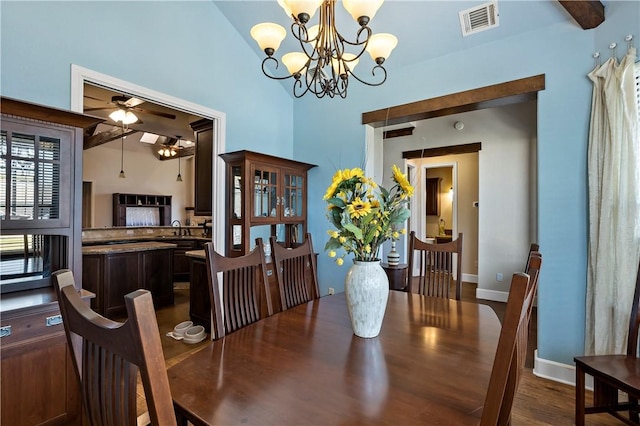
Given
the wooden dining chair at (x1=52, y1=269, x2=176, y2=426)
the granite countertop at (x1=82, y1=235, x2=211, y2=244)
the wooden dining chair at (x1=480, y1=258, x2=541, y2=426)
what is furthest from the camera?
the granite countertop at (x1=82, y1=235, x2=211, y2=244)

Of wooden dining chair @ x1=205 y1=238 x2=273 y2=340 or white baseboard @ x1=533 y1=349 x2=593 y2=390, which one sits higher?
wooden dining chair @ x1=205 y1=238 x2=273 y2=340

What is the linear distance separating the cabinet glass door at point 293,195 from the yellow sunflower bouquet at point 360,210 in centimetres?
231

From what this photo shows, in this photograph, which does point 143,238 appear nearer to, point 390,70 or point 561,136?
point 390,70

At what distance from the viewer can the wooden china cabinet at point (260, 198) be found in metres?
3.15

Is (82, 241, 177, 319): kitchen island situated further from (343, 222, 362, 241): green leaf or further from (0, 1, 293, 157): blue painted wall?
(343, 222, 362, 241): green leaf

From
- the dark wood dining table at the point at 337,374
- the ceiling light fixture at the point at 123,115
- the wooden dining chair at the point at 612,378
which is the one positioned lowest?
the wooden dining chair at the point at 612,378

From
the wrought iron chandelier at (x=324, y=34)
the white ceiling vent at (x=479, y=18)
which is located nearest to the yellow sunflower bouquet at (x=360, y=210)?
the wrought iron chandelier at (x=324, y=34)

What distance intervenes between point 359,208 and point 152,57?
97.3 inches

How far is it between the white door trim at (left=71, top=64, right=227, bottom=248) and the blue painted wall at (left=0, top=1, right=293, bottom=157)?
0.05 m

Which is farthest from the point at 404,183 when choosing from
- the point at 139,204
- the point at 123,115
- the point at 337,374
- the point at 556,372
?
the point at 139,204

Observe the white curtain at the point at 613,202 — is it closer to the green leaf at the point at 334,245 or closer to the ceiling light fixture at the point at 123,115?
the green leaf at the point at 334,245

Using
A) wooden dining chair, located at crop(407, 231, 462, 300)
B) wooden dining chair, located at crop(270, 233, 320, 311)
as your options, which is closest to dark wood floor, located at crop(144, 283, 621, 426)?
wooden dining chair, located at crop(407, 231, 462, 300)

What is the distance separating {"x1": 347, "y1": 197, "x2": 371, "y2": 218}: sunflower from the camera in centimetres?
132

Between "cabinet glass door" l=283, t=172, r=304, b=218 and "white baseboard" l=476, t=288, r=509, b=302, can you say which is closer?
"cabinet glass door" l=283, t=172, r=304, b=218
